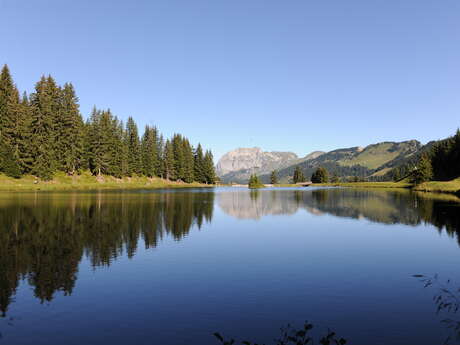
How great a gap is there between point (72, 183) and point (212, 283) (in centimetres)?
10655

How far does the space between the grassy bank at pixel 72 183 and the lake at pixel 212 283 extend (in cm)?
6518

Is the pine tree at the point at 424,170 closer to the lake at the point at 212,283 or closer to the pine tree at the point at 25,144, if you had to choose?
the lake at the point at 212,283

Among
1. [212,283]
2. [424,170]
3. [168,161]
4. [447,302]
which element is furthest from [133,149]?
[447,302]

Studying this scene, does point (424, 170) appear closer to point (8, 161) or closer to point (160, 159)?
point (160, 159)

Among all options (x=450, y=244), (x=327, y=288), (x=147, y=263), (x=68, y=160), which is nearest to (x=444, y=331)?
(x=327, y=288)

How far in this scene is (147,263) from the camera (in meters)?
21.1

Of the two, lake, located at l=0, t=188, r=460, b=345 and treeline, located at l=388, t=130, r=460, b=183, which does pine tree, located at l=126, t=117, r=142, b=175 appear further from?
treeline, located at l=388, t=130, r=460, b=183

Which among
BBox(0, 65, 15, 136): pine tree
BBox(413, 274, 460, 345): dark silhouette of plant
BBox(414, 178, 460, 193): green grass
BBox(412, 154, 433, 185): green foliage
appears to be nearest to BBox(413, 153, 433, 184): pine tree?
BBox(412, 154, 433, 185): green foliage

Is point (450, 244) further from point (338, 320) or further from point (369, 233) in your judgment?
point (338, 320)

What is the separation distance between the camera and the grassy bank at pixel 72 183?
89456mm

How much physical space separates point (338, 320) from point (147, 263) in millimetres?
12891

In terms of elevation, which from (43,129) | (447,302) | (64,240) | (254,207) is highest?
(43,129)

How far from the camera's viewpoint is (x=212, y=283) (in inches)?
682

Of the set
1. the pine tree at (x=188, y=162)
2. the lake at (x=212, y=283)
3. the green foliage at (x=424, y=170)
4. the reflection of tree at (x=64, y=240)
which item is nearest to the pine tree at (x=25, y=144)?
the reflection of tree at (x=64, y=240)
